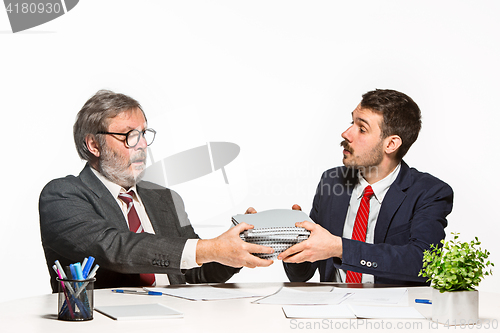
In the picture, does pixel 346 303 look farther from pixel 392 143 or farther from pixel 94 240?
pixel 392 143

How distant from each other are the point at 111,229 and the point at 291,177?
1.81 metres

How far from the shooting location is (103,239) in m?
2.04

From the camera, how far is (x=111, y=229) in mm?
2088

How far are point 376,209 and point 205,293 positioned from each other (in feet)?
3.81

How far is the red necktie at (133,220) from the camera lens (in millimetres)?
2301

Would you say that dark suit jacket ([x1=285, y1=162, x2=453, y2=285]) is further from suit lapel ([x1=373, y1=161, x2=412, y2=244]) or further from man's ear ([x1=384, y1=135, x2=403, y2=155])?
man's ear ([x1=384, y1=135, x2=403, y2=155])

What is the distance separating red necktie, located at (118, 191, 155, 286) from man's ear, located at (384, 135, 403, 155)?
4.51 feet

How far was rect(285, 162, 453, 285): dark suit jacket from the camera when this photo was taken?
219 centimetres

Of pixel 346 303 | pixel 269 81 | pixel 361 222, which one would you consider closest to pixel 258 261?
pixel 346 303

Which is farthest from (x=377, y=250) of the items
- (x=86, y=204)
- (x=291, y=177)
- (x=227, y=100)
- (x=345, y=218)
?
(x=227, y=100)

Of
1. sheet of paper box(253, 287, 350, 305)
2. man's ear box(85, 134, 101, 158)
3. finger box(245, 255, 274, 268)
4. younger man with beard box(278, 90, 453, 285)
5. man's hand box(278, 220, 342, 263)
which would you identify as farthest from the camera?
man's ear box(85, 134, 101, 158)

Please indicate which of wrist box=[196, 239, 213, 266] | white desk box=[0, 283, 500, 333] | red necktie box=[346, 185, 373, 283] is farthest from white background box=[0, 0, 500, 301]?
white desk box=[0, 283, 500, 333]

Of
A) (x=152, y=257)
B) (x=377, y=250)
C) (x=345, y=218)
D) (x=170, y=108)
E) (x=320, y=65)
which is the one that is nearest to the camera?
(x=152, y=257)

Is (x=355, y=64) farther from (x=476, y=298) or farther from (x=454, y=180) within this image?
(x=476, y=298)
